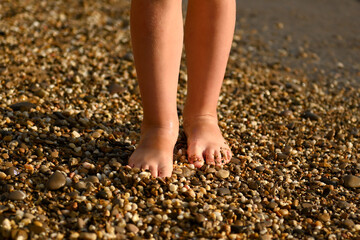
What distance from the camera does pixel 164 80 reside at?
2275 mm

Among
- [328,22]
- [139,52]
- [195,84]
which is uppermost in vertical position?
[139,52]

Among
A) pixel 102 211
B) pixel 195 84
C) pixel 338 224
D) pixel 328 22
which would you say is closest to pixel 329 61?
pixel 328 22

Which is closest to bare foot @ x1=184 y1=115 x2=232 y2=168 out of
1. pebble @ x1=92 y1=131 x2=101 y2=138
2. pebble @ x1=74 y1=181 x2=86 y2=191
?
pebble @ x1=92 y1=131 x2=101 y2=138

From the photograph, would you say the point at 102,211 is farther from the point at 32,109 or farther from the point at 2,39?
the point at 2,39

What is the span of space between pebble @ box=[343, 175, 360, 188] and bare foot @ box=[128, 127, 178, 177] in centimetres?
91

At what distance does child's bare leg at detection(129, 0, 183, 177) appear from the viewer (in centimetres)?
218

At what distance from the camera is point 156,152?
234cm

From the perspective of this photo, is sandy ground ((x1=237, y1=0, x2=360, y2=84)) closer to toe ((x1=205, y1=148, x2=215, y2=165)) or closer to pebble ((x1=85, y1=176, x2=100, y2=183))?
toe ((x1=205, y1=148, x2=215, y2=165))

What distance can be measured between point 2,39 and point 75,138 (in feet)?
5.33

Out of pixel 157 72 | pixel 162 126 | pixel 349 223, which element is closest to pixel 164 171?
pixel 162 126

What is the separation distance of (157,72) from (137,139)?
0.59 meters

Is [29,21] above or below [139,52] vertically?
below

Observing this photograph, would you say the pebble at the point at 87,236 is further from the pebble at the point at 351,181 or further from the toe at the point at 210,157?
the pebble at the point at 351,181

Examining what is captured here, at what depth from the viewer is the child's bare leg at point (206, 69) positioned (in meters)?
2.46
